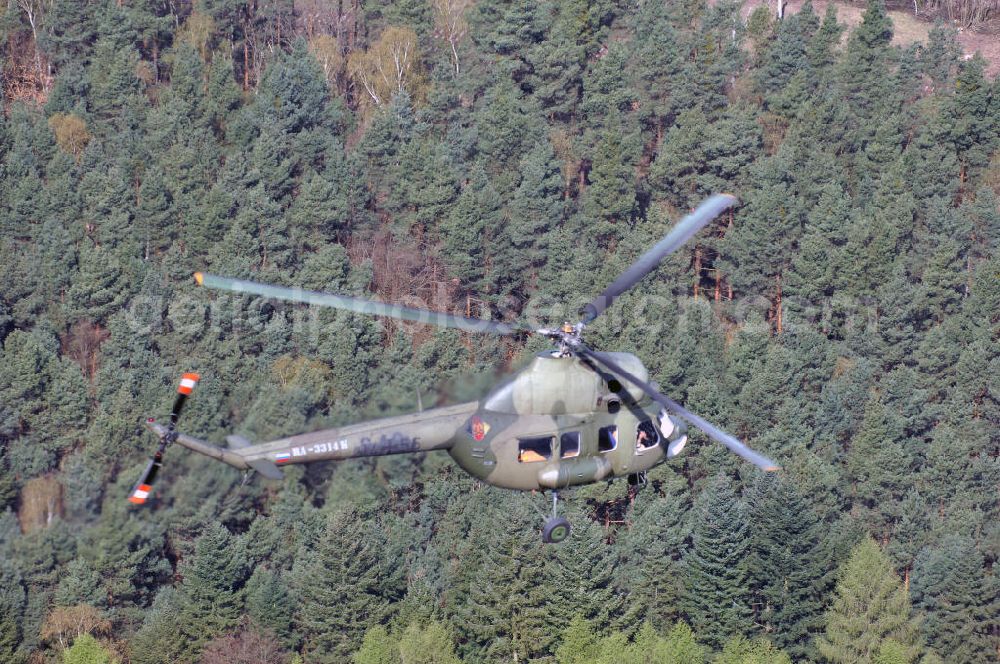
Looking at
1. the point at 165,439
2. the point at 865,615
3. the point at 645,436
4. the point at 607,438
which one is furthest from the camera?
the point at 865,615

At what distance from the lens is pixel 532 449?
133 feet

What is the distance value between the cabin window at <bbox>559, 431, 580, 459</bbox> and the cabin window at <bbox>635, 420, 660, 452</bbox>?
1706 millimetres

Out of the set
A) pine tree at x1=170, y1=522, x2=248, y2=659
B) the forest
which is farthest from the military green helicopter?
pine tree at x1=170, y1=522, x2=248, y2=659

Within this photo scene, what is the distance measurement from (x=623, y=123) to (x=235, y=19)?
3546 cm

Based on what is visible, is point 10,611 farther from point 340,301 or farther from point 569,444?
point 340,301

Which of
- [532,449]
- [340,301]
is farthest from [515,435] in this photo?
[340,301]

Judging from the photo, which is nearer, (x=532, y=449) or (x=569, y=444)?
(x=532, y=449)

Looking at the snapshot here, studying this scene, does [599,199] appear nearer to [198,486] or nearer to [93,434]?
[93,434]

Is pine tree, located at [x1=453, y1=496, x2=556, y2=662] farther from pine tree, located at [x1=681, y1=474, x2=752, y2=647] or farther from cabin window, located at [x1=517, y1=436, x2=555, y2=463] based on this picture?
cabin window, located at [x1=517, y1=436, x2=555, y2=463]

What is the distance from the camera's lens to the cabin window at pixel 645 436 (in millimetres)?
41781

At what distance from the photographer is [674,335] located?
98562 mm

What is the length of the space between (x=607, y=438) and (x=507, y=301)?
64.7m

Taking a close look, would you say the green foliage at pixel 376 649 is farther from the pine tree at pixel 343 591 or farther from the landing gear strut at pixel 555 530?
the landing gear strut at pixel 555 530

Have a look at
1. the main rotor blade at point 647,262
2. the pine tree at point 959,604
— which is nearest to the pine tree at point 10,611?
the pine tree at point 959,604
